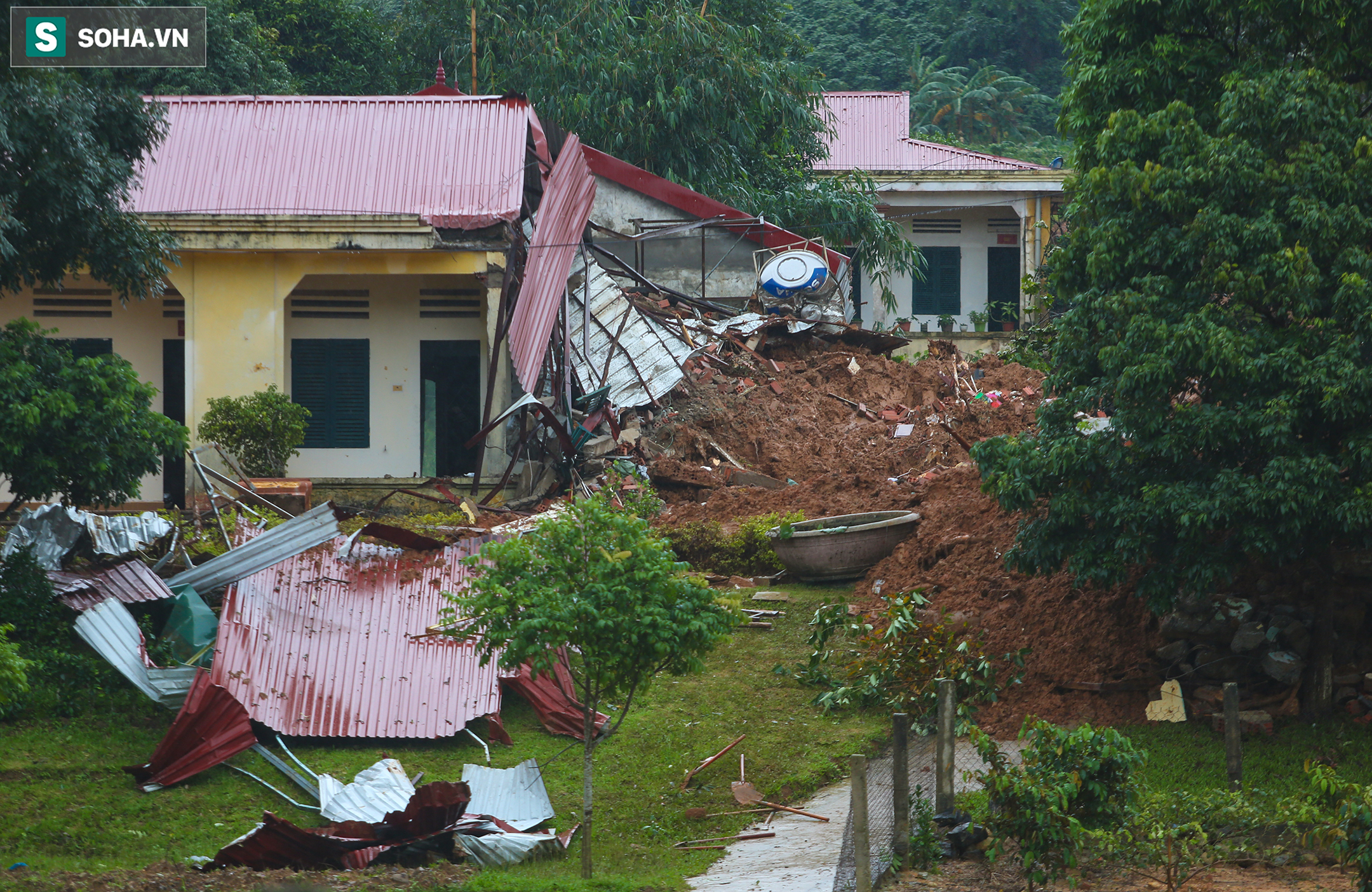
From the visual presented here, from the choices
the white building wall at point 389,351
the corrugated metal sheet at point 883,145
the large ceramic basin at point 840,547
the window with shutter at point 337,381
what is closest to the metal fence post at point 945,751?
the large ceramic basin at point 840,547

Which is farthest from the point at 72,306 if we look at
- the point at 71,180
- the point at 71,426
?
the point at 71,426

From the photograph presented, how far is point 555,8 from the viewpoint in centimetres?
2328

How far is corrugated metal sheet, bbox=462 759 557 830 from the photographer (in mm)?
8781

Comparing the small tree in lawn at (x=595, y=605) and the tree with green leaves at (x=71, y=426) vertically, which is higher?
the tree with green leaves at (x=71, y=426)

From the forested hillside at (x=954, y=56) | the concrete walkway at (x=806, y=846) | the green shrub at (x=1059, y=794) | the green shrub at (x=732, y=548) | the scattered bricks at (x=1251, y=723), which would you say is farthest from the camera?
the forested hillside at (x=954, y=56)

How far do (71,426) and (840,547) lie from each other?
23.6 feet

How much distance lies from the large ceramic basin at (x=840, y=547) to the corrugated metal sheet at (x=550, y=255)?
4.33 m

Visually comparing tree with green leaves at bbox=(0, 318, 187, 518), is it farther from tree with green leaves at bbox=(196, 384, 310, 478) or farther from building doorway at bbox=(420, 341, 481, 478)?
building doorway at bbox=(420, 341, 481, 478)

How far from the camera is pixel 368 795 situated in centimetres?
891

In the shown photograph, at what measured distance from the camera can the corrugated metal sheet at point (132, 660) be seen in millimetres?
10148

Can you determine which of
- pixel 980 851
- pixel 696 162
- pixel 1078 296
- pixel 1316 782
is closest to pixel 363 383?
pixel 696 162

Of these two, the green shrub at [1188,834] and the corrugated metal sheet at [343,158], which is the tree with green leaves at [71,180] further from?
the green shrub at [1188,834]

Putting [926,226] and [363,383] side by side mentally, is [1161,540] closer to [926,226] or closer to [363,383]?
[363,383]

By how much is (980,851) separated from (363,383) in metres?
12.7
